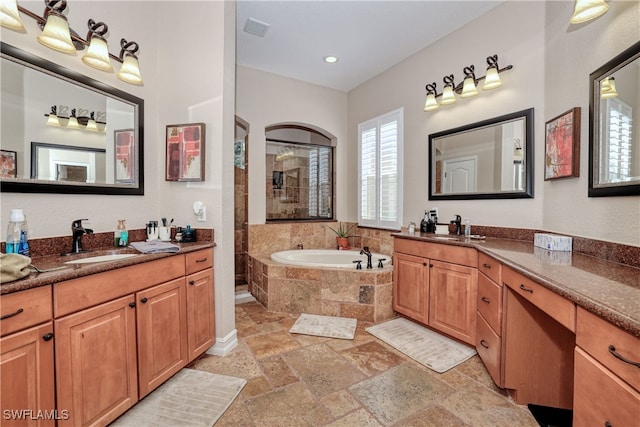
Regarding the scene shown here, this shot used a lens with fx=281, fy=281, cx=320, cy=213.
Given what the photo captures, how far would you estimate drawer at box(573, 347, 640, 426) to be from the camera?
822 mm

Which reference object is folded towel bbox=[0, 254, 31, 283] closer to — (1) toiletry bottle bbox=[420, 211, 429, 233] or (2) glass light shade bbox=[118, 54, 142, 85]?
(2) glass light shade bbox=[118, 54, 142, 85]

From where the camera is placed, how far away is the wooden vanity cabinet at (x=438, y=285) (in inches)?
90.1

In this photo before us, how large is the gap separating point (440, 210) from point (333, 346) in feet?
6.16

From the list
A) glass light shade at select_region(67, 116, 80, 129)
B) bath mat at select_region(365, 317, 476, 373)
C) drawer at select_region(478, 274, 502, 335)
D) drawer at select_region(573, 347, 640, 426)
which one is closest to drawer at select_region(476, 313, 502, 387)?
drawer at select_region(478, 274, 502, 335)

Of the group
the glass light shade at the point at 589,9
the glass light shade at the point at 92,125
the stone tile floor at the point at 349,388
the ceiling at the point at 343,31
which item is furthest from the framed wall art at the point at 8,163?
the glass light shade at the point at 589,9

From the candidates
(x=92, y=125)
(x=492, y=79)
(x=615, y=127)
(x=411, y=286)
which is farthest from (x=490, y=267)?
(x=92, y=125)

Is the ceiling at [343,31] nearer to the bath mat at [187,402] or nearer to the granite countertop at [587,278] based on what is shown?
the granite countertop at [587,278]

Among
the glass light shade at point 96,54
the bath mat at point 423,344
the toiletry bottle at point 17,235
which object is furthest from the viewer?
the bath mat at point 423,344

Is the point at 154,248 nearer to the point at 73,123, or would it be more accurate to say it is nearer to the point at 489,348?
the point at 73,123

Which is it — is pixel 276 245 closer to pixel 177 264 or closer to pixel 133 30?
pixel 177 264

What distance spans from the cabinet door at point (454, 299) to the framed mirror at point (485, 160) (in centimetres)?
87

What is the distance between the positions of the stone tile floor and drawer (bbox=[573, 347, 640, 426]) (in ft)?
2.46

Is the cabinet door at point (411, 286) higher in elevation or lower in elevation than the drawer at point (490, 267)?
lower

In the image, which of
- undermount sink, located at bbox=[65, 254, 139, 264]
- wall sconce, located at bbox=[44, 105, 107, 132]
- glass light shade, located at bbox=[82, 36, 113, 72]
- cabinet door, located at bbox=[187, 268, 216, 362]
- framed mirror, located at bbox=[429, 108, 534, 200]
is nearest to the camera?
undermount sink, located at bbox=[65, 254, 139, 264]
